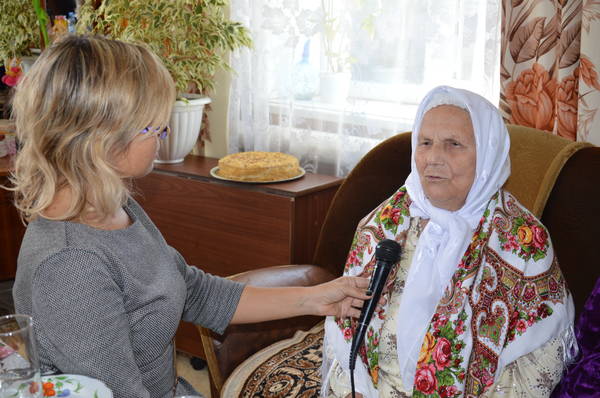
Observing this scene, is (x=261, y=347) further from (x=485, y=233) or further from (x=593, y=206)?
(x=593, y=206)

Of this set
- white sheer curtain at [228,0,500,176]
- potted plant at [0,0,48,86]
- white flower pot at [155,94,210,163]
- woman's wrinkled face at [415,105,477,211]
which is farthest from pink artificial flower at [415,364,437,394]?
potted plant at [0,0,48,86]

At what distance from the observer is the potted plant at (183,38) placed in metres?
2.71

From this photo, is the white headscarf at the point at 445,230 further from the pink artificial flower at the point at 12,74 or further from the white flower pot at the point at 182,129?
the pink artificial flower at the point at 12,74

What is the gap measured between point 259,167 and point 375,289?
51.7 inches

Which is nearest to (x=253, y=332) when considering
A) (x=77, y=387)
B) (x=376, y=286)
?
(x=376, y=286)

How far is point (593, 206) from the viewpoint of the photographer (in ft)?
5.90

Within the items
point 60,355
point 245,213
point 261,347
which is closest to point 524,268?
point 261,347

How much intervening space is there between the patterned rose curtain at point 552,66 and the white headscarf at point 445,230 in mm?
573

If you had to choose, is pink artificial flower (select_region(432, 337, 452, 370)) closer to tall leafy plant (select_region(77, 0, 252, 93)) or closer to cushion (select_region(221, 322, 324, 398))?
cushion (select_region(221, 322, 324, 398))

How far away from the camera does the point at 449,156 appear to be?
1.58 meters

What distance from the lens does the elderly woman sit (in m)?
1.52

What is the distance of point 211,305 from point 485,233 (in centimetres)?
68

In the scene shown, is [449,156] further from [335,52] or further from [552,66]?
[335,52]

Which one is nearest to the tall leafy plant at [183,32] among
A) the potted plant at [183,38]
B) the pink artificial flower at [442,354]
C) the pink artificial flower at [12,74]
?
the potted plant at [183,38]
